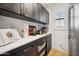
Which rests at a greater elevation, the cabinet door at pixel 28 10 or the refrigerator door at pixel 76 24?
the cabinet door at pixel 28 10

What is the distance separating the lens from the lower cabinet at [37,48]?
145cm

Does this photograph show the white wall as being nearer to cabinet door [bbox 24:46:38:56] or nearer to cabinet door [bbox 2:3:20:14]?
cabinet door [bbox 24:46:38:56]

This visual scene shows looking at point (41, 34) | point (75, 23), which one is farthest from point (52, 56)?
point (75, 23)

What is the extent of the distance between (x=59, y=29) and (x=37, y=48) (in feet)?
1.43

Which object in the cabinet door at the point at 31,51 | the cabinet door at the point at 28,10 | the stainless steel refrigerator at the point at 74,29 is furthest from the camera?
the cabinet door at the point at 28,10

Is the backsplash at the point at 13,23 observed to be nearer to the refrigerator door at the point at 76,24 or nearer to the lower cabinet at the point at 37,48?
the lower cabinet at the point at 37,48

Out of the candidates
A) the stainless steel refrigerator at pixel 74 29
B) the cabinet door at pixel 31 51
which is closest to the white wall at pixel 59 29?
the stainless steel refrigerator at pixel 74 29

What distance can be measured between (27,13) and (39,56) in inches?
29.1

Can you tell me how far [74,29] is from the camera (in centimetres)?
167

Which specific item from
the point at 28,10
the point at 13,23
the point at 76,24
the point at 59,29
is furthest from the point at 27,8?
the point at 76,24

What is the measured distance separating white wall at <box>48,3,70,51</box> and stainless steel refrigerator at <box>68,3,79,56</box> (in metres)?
0.06

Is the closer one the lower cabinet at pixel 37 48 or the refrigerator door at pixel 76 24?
the lower cabinet at pixel 37 48

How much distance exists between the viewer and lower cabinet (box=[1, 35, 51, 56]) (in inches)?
57.1

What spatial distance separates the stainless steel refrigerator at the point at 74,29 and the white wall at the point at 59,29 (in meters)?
0.06
